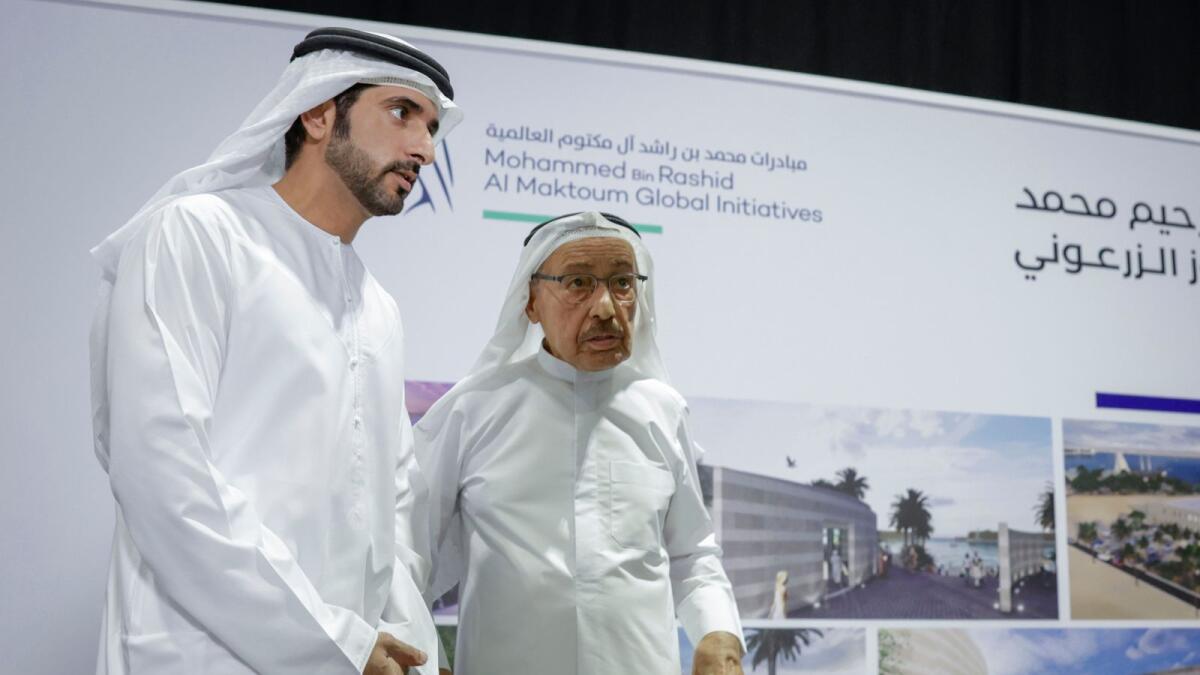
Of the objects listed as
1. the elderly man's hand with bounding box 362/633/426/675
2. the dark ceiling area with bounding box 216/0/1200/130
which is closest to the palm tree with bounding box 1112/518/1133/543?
the dark ceiling area with bounding box 216/0/1200/130

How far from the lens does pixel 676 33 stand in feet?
13.6

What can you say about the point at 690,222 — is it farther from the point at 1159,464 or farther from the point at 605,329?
the point at 1159,464

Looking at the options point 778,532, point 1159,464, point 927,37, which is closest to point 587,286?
point 778,532

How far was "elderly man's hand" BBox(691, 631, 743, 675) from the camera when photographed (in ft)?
7.87

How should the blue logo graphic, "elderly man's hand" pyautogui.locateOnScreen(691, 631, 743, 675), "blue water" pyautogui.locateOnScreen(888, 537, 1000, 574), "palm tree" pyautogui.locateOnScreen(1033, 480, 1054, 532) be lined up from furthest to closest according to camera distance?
"palm tree" pyautogui.locateOnScreen(1033, 480, 1054, 532), "blue water" pyautogui.locateOnScreen(888, 537, 1000, 574), the blue logo graphic, "elderly man's hand" pyautogui.locateOnScreen(691, 631, 743, 675)

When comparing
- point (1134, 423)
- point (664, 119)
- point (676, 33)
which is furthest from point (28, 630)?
point (1134, 423)

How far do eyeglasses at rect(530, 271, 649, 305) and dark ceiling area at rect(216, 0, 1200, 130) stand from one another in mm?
1703

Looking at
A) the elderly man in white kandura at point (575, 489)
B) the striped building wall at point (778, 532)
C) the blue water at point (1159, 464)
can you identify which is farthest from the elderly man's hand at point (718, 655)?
the blue water at point (1159, 464)

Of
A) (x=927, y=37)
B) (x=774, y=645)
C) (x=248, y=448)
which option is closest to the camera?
(x=248, y=448)

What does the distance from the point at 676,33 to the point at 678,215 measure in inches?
32.7

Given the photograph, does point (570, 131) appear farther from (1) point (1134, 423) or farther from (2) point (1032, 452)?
(1) point (1134, 423)

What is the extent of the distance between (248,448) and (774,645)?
2233mm

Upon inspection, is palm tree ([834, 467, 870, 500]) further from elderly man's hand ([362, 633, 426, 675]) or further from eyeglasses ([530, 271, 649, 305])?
elderly man's hand ([362, 633, 426, 675])

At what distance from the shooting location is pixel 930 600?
376cm
